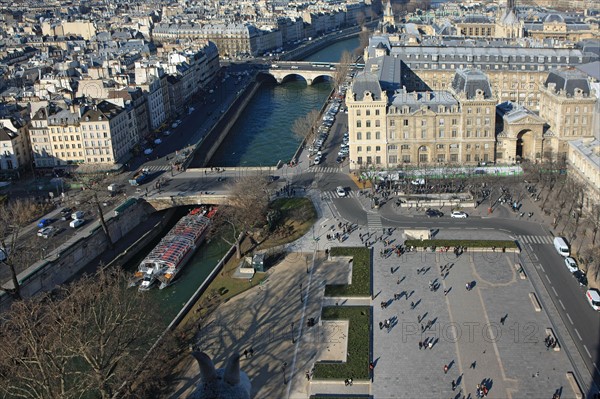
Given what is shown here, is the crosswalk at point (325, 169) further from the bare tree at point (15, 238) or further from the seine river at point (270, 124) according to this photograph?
the bare tree at point (15, 238)

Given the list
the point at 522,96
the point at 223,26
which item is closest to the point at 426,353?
the point at 522,96

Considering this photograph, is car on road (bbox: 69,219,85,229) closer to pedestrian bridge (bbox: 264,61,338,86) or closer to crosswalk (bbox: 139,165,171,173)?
crosswalk (bbox: 139,165,171,173)

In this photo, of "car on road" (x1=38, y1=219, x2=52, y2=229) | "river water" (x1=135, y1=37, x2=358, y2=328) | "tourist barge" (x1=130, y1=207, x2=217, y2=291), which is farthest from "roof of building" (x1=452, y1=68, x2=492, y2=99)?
"car on road" (x1=38, y1=219, x2=52, y2=229)

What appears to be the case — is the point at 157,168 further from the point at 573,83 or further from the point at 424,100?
the point at 573,83

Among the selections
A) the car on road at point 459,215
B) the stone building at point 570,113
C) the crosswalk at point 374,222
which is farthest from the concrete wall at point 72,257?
the stone building at point 570,113

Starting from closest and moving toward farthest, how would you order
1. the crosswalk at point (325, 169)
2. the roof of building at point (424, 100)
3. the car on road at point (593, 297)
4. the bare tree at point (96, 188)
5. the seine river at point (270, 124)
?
the car on road at point (593, 297)
the bare tree at point (96, 188)
the roof of building at point (424, 100)
the crosswalk at point (325, 169)
the seine river at point (270, 124)

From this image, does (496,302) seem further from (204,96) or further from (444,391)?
(204,96)

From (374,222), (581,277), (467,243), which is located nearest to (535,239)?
(467,243)
